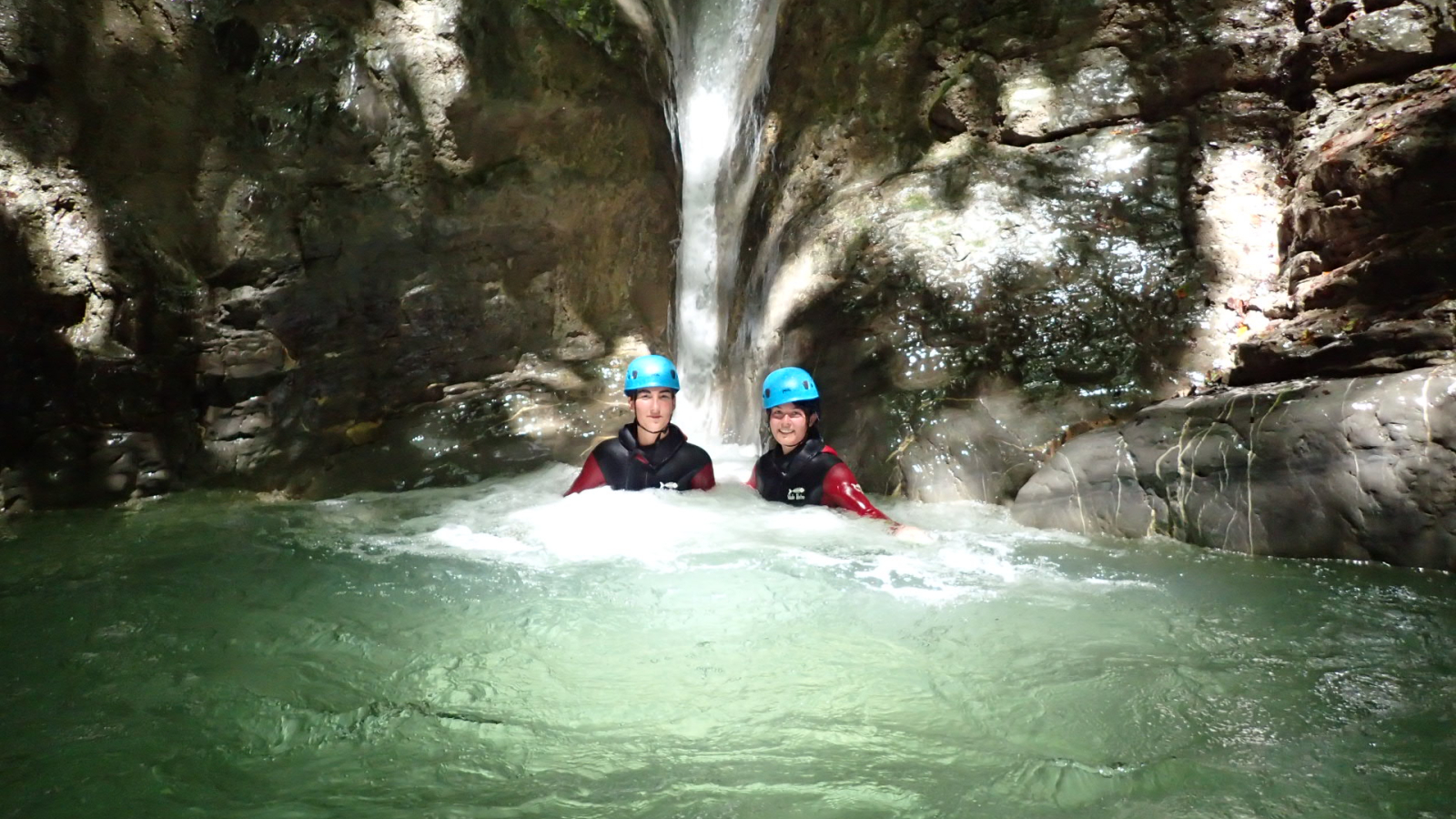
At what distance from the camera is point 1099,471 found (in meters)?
5.17

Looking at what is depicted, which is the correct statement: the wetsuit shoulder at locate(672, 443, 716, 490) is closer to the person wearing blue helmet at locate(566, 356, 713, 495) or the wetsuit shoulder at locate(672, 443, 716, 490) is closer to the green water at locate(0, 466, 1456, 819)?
the person wearing blue helmet at locate(566, 356, 713, 495)

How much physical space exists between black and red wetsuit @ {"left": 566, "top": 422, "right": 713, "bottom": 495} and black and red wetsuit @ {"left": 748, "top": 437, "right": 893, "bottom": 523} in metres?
0.44

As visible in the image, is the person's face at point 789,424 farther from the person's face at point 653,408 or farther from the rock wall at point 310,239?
the rock wall at point 310,239

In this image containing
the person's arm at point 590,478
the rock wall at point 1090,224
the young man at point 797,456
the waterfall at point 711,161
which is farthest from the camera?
the waterfall at point 711,161

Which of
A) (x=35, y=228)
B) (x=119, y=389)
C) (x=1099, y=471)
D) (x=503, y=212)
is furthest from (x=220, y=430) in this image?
(x=1099, y=471)

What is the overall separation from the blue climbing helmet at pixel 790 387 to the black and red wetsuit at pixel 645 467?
2.27ft

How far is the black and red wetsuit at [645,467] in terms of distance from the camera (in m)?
5.87

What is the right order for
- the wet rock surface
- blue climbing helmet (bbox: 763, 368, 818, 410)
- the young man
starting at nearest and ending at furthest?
the wet rock surface → the young man → blue climbing helmet (bbox: 763, 368, 818, 410)

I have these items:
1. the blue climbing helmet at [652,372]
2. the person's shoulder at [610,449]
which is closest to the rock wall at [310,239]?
the person's shoulder at [610,449]

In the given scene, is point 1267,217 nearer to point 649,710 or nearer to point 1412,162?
point 1412,162

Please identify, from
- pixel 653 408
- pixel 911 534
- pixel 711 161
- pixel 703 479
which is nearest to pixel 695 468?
pixel 703 479

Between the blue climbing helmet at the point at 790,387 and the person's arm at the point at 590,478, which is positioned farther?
the person's arm at the point at 590,478

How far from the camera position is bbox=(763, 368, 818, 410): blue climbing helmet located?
5699 millimetres

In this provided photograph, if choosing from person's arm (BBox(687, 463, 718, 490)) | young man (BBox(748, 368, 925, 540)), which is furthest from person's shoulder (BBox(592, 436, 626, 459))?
young man (BBox(748, 368, 925, 540))
